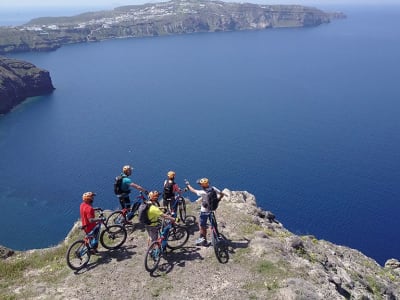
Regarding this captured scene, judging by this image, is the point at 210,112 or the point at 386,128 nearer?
the point at 386,128

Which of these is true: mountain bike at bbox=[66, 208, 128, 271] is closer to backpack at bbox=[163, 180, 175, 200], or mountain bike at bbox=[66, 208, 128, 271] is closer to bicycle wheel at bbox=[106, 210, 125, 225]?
bicycle wheel at bbox=[106, 210, 125, 225]

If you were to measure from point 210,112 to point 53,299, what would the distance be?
120149 millimetres

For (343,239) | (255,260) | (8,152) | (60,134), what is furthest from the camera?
(60,134)

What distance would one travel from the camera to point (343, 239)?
222 feet

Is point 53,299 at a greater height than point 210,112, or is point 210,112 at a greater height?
point 53,299

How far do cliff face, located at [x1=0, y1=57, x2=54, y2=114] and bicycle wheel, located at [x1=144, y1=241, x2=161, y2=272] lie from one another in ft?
513

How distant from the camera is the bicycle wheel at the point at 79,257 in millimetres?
20722

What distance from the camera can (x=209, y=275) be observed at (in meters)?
20.4

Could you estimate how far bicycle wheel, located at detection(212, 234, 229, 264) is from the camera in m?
21.4

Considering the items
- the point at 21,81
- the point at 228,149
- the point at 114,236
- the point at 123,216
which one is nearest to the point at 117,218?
the point at 123,216

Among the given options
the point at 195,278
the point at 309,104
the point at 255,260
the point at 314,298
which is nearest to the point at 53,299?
the point at 195,278

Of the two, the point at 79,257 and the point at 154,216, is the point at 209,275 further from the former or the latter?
the point at 79,257

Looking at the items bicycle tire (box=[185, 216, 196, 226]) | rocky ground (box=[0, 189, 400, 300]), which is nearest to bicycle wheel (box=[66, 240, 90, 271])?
rocky ground (box=[0, 189, 400, 300])

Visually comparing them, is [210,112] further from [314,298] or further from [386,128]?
[314,298]
